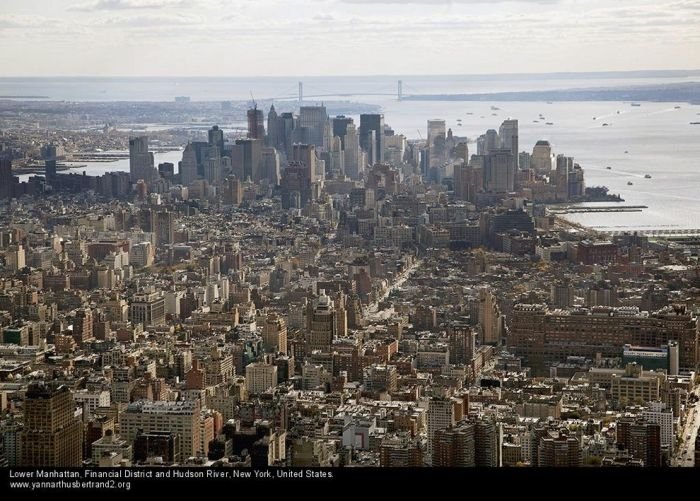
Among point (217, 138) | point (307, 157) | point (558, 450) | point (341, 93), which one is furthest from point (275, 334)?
point (307, 157)

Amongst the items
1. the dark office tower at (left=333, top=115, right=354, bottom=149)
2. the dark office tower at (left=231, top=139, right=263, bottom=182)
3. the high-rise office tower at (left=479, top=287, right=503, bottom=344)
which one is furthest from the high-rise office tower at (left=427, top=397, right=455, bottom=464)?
the dark office tower at (left=231, top=139, right=263, bottom=182)

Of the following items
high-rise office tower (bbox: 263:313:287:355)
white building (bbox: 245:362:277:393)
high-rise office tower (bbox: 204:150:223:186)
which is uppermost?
high-rise office tower (bbox: 204:150:223:186)

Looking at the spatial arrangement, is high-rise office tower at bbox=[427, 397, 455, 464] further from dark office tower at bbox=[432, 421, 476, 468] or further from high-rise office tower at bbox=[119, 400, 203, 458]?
high-rise office tower at bbox=[119, 400, 203, 458]

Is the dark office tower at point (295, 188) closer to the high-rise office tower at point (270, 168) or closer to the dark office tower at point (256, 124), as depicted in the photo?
the high-rise office tower at point (270, 168)

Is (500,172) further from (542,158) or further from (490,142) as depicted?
(542,158)

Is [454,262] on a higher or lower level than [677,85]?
lower
